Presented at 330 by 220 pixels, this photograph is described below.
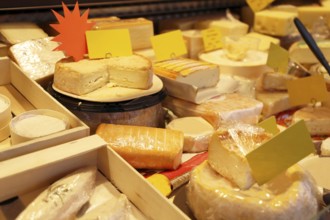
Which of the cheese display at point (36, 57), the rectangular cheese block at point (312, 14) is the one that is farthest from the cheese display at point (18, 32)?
the rectangular cheese block at point (312, 14)

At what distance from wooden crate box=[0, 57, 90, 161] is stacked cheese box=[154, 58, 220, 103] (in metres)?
0.47

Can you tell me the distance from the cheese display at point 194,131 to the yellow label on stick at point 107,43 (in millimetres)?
320

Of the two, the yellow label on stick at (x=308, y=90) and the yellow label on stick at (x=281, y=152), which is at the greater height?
the yellow label on stick at (x=281, y=152)

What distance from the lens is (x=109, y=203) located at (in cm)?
85

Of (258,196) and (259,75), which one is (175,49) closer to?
(259,75)

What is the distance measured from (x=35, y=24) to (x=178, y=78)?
0.66 meters

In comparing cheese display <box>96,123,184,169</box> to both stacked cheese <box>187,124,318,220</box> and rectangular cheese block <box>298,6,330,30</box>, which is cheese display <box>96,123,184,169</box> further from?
rectangular cheese block <box>298,6,330,30</box>

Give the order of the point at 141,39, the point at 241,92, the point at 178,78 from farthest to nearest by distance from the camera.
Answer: the point at 141,39 < the point at 241,92 < the point at 178,78

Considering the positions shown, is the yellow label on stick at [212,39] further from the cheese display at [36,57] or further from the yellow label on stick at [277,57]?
the cheese display at [36,57]

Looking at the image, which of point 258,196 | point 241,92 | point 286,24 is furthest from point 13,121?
point 286,24

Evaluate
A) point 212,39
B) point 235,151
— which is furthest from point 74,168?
point 212,39

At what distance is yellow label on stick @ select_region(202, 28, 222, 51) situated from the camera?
73.5 inches

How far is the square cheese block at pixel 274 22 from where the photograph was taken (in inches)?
82.2

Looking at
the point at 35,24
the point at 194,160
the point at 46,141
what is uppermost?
the point at 35,24
